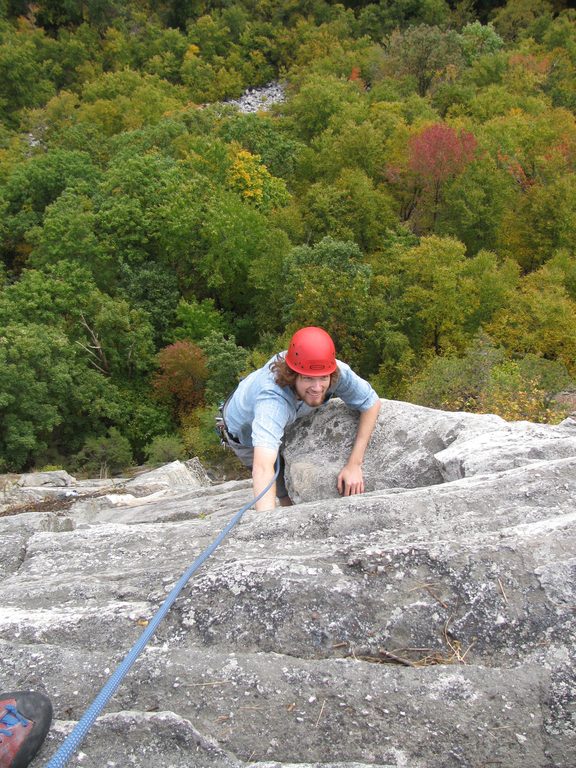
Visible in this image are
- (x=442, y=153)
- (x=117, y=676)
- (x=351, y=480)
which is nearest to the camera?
(x=117, y=676)

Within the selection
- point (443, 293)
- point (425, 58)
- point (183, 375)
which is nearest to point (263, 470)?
point (443, 293)

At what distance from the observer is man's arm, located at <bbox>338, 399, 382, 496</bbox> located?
236 inches

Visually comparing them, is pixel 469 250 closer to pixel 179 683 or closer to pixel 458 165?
pixel 458 165

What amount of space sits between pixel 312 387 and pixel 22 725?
10.4 ft

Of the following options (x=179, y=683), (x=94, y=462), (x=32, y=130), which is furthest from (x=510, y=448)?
(x=32, y=130)

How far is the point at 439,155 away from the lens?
121 feet

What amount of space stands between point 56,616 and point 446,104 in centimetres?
5362

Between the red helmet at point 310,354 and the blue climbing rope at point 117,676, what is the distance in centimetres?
153

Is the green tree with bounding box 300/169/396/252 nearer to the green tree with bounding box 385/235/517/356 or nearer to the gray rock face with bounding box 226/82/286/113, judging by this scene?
the green tree with bounding box 385/235/517/356

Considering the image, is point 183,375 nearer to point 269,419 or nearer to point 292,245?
point 292,245

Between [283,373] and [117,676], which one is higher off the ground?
[283,373]

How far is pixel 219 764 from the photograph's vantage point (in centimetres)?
315

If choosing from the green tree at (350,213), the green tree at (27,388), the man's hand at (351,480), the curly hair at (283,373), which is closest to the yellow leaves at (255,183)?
the green tree at (350,213)

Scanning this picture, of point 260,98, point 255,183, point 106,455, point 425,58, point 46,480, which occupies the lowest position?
point 106,455
